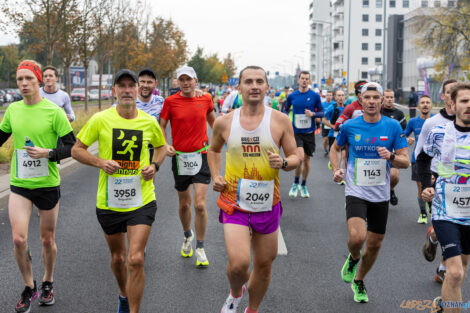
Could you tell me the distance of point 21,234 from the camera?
498 centimetres

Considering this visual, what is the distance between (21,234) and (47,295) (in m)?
0.62

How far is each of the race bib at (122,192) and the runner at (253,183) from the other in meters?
0.67

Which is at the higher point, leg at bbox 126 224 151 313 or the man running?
the man running

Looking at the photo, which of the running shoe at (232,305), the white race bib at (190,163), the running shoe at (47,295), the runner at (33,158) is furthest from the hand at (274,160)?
the white race bib at (190,163)

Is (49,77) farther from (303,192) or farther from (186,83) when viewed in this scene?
(303,192)

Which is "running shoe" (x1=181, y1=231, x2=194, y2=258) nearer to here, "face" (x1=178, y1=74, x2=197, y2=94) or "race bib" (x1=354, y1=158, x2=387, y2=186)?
"face" (x1=178, y1=74, x2=197, y2=94)

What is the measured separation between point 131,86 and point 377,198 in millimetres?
2502

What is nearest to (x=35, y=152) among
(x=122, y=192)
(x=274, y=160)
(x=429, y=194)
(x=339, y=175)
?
(x=122, y=192)

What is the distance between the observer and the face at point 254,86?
461 cm

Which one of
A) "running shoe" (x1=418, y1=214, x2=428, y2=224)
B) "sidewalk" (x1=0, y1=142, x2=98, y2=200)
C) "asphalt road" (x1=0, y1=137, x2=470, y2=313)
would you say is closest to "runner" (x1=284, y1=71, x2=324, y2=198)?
"asphalt road" (x1=0, y1=137, x2=470, y2=313)

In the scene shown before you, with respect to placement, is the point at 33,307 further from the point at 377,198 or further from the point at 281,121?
the point at 377,198

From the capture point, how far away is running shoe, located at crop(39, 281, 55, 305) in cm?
516

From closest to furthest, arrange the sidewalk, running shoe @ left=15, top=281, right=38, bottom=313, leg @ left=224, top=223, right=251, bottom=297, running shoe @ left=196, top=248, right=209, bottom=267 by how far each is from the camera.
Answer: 1. leg @ left=224, top=223, right=251, bottom=297
2. running shoe @ left=15, top=281, right=38, bottom=313
3. running shoe @ left=196, top=248, right=209, bottom=267
4. the sidewalk

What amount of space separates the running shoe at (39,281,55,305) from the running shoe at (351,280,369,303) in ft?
8.97
